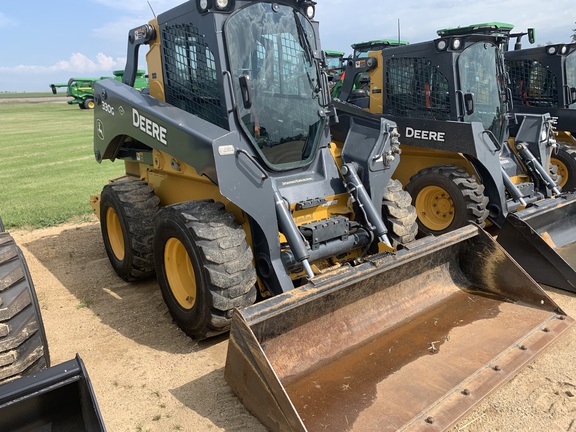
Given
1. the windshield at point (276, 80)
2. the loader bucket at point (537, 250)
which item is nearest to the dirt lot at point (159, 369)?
the loader bucket at point (537, 250)

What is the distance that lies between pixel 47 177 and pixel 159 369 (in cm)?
926

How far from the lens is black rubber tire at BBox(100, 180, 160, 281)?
176 inches

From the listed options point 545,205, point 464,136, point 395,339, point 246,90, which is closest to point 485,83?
point 464,136

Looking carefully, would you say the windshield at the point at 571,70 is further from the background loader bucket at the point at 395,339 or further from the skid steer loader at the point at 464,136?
the background loader bucket at the point at 395,339

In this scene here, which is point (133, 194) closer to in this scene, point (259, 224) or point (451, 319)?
point (259, 224)

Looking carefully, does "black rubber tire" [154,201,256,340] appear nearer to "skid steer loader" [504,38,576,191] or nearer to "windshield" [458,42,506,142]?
"windshield" [458,42,506,142]

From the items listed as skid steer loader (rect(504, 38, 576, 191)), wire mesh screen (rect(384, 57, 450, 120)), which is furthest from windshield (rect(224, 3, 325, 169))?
skid steer loader (rect(504, 38, 576, 191))

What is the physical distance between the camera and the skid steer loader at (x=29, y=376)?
2029 mm

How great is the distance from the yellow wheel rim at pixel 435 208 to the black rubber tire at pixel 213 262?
3408mm

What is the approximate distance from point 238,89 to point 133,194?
5.03 feet

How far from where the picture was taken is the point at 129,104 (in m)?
4.25

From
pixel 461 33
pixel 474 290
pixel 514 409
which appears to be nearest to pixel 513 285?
pixel 474 290

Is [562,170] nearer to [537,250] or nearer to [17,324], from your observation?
[537,250]

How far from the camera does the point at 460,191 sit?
18.5ft
